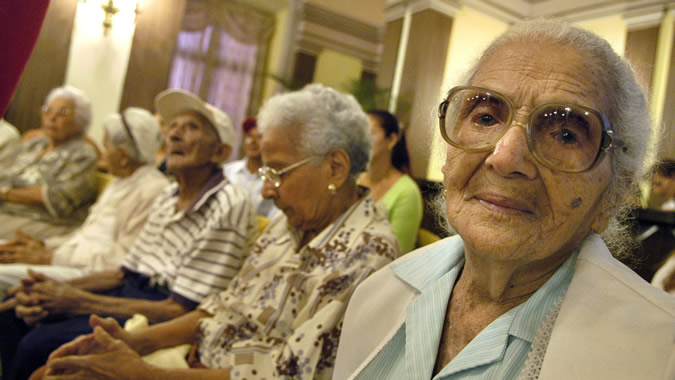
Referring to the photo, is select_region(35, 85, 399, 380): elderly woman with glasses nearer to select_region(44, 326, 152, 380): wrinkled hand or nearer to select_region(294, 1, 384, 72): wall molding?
select_region(44, 326, 152, 380): wrinkled hand

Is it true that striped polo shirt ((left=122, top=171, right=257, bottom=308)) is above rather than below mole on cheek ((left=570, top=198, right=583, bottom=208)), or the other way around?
below

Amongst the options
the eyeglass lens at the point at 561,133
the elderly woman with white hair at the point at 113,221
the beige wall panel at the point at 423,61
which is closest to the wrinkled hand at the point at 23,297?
the elderly woman with white hair at the point at 113,221

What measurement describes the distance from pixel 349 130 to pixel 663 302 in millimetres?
1196

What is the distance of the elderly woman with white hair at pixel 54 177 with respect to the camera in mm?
3541

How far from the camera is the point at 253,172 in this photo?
3.35m

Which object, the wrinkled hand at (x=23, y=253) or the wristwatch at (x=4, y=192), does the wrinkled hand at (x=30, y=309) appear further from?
the wristwatch at (x=4, y=192)

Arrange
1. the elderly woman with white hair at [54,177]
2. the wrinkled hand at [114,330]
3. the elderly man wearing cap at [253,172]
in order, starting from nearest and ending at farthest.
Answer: the wrinkled hand at [114,330]
the elderly man wearing cap at [253,172]
the elderly woman with white hair at [54,177]

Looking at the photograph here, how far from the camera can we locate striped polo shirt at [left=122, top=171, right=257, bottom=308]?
1921 mm

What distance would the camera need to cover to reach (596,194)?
886 millimetres

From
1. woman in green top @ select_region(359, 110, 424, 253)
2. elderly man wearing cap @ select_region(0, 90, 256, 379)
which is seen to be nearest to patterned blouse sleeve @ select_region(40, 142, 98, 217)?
elderly man wearing cap @ select_region(0, 90, 256, 379)

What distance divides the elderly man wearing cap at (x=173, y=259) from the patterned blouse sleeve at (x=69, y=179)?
1.53 m

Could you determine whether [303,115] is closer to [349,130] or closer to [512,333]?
[349,130]

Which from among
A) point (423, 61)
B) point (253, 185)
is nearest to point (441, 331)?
point (253, 185)

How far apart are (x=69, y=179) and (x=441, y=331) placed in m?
3.47
